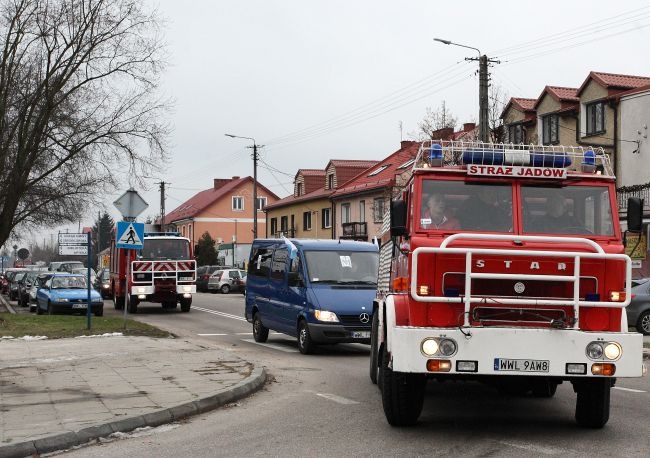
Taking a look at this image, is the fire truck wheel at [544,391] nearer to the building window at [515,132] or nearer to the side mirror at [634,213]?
the side mirror at [634,213]

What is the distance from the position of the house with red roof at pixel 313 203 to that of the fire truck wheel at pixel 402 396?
54077 millimetres

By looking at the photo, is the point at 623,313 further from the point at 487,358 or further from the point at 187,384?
the point at 187,384

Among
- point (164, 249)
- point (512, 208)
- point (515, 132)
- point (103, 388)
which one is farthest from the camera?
point (515, 132)

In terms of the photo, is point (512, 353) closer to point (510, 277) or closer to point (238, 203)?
point (510, 277)

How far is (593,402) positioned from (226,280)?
47433 mm

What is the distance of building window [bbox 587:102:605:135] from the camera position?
40562mm

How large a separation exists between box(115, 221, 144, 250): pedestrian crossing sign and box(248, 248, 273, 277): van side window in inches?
99.0

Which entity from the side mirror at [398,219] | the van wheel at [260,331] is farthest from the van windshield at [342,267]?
the side mirror at [398,219]

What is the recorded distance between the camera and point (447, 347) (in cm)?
782

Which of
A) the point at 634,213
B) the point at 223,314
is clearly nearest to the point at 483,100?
the point at 223,314

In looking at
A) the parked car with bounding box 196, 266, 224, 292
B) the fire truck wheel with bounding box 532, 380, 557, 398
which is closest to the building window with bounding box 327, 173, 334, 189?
the parked car with bounding box 196, 266, 224, 292

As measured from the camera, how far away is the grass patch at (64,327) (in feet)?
65.7

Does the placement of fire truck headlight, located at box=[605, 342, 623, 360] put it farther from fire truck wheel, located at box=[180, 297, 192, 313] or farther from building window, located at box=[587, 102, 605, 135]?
building window, located at box=[587, 102, 605, 135]

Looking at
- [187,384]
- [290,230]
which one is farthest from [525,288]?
[290,230]
